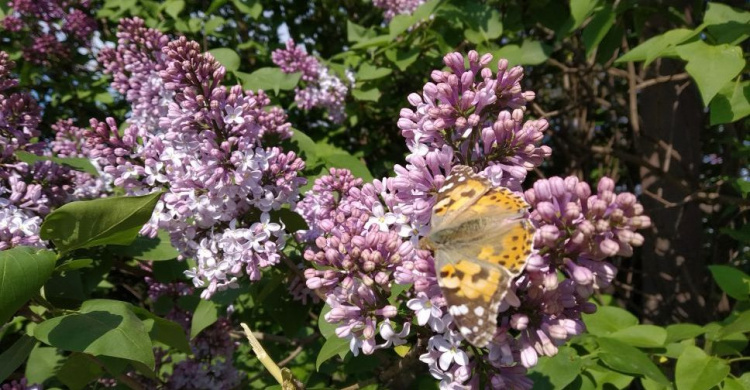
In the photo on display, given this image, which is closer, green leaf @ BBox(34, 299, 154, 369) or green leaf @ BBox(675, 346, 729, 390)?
green leaf @ BBox(34, 299, 154, 369)

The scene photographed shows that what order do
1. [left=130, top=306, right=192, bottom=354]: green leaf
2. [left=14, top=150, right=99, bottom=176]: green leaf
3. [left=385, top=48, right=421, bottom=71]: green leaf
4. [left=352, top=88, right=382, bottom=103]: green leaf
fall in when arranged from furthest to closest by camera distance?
1. [left=352, top=88, right=382, bottom=103]: green leaf
2. [left=385, top=48, right=421, bottom=71]: green leaf
3. [left=14, top=150, right=99, bottom=176]: green leaf
4. [left=130, top=306, right=192, bottom=354]: green leaf

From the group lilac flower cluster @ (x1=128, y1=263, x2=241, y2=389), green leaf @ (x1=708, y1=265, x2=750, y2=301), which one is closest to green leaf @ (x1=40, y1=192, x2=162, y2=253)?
lilac flower cluster @ (x1=128, y1=263, x2=241, y2=389)

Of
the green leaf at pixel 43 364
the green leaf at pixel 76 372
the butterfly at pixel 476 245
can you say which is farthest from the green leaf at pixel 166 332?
the butterfly at pixel 476 245

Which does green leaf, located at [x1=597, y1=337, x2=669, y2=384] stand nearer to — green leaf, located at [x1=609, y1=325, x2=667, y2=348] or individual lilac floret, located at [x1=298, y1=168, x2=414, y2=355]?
green leaf, located at [x1=609, y1=325, x2=667, y2=348]

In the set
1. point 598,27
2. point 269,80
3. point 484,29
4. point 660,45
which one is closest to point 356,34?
point 269,80

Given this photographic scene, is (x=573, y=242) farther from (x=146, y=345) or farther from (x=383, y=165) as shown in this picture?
(x=383, y=165)
